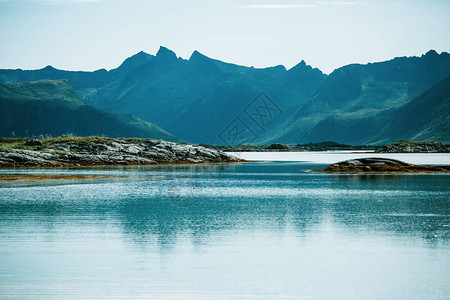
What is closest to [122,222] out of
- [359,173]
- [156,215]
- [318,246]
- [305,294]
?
[156,215]

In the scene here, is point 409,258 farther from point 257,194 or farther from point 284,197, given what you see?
point 257,194

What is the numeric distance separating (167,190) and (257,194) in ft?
34.9

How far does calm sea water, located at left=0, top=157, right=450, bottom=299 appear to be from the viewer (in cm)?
1727

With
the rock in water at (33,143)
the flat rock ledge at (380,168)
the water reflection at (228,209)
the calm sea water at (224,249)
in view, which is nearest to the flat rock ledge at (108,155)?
the rock in water at (33,143)

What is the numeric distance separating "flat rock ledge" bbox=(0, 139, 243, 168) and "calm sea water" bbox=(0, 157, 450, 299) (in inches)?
2628

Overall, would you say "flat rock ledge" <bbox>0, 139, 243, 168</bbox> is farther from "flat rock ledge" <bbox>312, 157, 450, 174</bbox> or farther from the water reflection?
the water reflection

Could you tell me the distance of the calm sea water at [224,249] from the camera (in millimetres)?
17266

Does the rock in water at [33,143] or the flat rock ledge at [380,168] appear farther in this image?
the rock in water at [33,143]

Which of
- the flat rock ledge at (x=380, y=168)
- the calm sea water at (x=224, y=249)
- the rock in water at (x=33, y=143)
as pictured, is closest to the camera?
the calm sea water at (x=224, y=249)

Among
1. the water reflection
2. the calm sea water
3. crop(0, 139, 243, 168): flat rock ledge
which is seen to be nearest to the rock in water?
crop(0, 139, 243, 168): flat rock ledge

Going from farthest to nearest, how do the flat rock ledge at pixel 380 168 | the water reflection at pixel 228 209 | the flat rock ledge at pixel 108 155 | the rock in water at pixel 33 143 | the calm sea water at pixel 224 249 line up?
1. the rock in water at pixel 33 143
2. the flat rock ledge at pixel 108 155
3. the flat rock ledge at pixel 380 168
4. the water reflection at pixel 228 209
5. the calm sea water at pixel 224 249

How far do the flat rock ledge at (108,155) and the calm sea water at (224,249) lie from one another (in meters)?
66.7

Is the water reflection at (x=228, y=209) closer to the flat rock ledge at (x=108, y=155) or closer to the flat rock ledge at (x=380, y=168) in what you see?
the flat rock ledge at (x=380, y=168)

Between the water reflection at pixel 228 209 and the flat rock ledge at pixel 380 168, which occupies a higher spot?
the flat rock ledge at pixel 380 168
